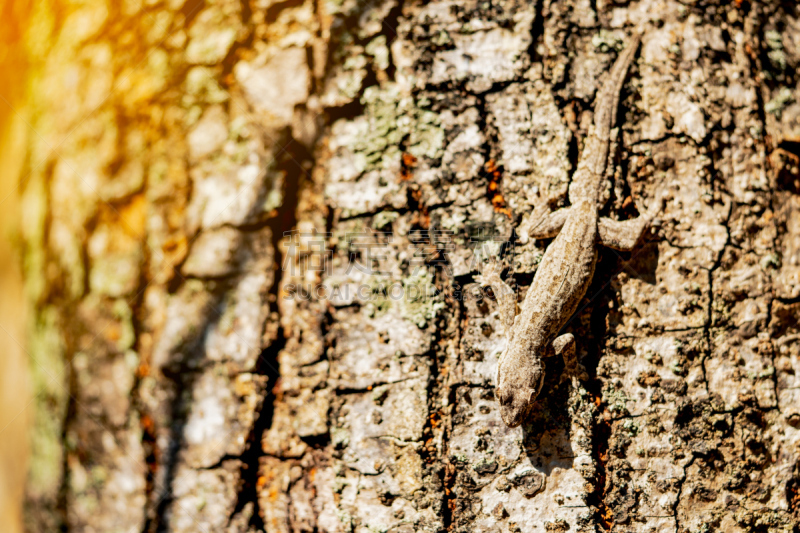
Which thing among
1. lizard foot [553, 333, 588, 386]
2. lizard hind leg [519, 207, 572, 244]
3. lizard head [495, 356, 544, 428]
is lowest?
lizard head [495, 356, 544, 428]

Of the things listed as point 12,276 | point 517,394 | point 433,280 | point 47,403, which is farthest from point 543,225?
point 12,276

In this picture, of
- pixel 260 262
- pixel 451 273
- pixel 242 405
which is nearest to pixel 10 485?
pixel 242 405

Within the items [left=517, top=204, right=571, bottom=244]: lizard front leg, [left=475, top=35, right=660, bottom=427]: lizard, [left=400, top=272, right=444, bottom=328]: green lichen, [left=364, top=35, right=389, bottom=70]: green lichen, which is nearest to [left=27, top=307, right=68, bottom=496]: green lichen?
[left=400, top=272, right=444, bottom=328]: green lichen

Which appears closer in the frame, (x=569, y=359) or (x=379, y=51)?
(x=569, y=359)

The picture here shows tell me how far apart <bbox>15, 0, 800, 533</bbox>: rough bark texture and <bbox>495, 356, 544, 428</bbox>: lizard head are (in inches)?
2.1

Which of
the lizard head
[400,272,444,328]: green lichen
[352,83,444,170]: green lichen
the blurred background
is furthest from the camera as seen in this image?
the blurred background

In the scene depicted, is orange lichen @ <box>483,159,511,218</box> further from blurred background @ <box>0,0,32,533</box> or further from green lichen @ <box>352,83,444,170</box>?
blurred background @ <box>0,0,32,533</box>

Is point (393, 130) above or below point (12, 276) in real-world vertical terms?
above

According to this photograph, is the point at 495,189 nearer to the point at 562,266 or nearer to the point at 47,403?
the point at 562,266

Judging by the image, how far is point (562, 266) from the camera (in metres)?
2.24

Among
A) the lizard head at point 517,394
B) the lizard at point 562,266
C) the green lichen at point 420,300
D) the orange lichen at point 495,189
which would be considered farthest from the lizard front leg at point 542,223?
the lizard head at point 517,394

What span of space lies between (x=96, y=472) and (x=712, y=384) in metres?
3.11

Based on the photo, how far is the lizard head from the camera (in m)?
1.96

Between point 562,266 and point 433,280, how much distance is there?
62cm
